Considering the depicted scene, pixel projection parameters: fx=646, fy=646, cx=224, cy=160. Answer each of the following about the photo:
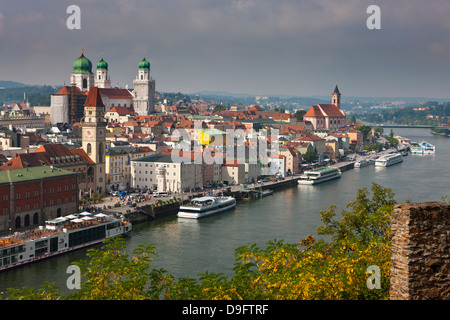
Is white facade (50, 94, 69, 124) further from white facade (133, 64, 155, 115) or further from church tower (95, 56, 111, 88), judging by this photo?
white facade (133, 64, 155, 115)

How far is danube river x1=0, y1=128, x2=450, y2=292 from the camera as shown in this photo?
12.7 metres

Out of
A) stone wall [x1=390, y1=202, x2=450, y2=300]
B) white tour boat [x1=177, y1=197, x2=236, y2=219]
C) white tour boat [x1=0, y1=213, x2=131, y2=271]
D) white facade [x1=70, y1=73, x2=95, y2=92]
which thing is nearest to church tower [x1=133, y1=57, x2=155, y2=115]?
white facade [x1=70, y1=73, x2=95, y2=92]

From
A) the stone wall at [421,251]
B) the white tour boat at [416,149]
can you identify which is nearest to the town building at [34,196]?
the stone wall at [421,251]

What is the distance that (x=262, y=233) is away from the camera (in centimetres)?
1614

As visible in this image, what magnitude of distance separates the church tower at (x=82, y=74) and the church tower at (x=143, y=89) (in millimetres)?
4441

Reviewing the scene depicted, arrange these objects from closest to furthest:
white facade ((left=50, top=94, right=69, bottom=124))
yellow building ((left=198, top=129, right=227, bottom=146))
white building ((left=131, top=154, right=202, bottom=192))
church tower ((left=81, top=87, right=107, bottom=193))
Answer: church tower ((left=81, top=87, right=107, bottom=193)) < white building ((left=131, top=154, right=202, bottom=192)) < yellow building ((left=198, top=129, right=227, bottom=146)) < white facade ((left=50, top=94, right=69, bottom=124))

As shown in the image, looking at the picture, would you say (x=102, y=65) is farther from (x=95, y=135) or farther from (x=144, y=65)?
(x=95, y=135)

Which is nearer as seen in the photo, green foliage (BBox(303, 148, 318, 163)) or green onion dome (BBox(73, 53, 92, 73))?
green foliage (BBox(303, 148, 318, 163))

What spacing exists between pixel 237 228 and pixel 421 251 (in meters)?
14.2

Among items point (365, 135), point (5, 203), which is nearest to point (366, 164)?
point (365, 135)

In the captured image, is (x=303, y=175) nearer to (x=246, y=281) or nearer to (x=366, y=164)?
(x=366, y=164)

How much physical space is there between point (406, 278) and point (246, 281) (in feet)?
8.78

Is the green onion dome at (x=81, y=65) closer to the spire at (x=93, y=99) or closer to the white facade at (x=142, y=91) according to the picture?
the white facade at (x=142, y=91)

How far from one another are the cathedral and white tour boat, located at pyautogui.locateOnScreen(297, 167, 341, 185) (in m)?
16.1
